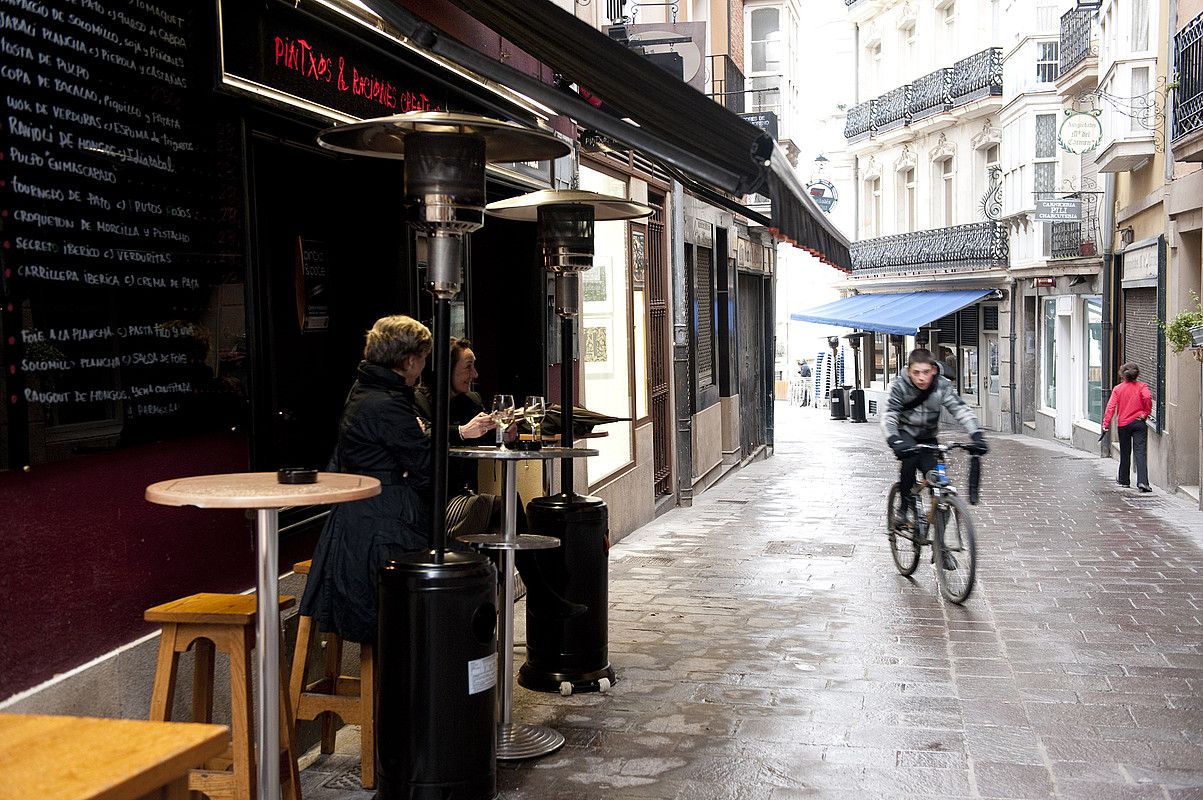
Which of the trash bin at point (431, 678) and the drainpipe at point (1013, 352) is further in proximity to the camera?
the drainpipe at point (1013, 352)

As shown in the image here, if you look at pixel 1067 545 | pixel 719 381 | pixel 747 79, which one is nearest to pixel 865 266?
pixel 747 79

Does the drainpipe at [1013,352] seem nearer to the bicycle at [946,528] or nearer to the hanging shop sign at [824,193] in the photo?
the hanging shop sign at [824,193]

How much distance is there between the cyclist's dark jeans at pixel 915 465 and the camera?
32.6ft

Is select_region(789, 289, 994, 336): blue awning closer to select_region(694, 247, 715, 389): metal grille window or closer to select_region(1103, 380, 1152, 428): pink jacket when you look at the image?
select_region(694, 247, 715, 389): metal grille window

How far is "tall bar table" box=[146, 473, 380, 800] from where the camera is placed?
3939 millimetres

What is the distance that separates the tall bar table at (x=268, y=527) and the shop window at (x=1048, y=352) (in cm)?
2716

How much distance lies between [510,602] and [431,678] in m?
1.18

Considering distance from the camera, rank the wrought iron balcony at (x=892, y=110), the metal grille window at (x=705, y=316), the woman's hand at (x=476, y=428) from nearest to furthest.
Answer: the woman's hand at (x=476, y=428), the metal grille window at (x=705, y=316), the wrought iron balcony at (x=892, y=110)

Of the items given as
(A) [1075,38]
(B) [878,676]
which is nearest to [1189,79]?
(A) [1075,38]

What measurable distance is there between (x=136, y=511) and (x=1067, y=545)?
9770mm

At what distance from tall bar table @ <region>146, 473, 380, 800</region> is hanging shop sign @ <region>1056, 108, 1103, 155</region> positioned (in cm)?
1886

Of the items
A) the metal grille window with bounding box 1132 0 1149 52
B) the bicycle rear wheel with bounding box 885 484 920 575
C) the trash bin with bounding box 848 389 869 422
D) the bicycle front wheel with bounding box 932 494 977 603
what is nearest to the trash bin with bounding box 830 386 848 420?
the trash bin with bounding box 848 389 869 422

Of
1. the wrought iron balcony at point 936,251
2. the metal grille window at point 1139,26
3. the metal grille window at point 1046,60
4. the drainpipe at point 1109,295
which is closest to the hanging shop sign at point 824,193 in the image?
the wrought iron balcony at point 936,251

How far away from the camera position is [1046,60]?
29094mm
